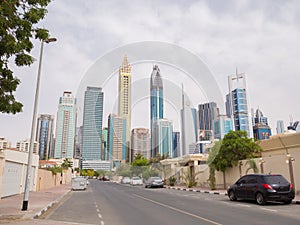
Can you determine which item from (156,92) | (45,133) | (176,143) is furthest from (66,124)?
(45,133)

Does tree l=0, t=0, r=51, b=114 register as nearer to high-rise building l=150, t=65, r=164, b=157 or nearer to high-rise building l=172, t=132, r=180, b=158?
high-rise building l=150, t=65, r=164, b=157

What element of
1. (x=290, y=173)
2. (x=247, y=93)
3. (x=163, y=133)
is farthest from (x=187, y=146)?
(x=247, y=93)

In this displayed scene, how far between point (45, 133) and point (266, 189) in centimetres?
14107

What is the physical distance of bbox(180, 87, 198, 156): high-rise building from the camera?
4157cm

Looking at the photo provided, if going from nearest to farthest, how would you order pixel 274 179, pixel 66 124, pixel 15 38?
pixel 15 38, pixel 274 179, pixel 66 124

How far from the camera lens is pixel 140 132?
7712 centimetres

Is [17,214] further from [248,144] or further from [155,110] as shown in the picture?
[155,110]

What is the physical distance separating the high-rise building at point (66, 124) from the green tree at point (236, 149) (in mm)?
21868

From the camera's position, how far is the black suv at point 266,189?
1534 centimetres

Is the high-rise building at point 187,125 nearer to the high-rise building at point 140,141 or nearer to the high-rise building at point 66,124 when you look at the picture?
the high-rise building at point 66,124

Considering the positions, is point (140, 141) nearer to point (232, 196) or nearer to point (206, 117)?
point (206, 117)

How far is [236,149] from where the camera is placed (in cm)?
2936

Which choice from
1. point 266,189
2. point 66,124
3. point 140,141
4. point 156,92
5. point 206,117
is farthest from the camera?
point 140,141

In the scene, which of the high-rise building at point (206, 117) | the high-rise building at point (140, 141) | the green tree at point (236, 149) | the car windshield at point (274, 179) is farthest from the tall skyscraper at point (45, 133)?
the car windshield at point (274, 179)
